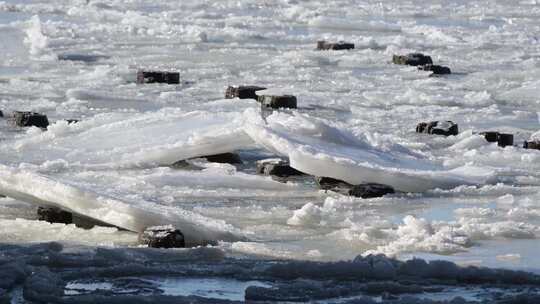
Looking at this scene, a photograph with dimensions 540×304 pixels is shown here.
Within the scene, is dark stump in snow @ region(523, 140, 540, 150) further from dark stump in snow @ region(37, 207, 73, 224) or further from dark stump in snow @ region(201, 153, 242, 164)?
dark stump in snow @ region(37, 207, 73, 224)

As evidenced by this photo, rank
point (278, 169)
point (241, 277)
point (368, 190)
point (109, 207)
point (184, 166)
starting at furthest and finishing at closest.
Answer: point (184, 166)
point (278, 169)
point (368, 190)
point (109, 207)
point (241, 277)

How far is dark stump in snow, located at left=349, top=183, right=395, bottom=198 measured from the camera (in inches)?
360

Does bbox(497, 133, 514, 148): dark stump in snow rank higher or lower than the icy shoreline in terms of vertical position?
higher

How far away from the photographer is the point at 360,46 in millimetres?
21625

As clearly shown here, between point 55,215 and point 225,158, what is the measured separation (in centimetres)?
268

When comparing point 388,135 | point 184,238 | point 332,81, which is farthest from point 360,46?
point 184,238

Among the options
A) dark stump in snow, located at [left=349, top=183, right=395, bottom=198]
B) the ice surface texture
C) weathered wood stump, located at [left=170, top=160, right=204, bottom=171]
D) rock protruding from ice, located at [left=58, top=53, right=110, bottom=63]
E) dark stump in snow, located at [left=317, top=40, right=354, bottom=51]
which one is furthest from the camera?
dark stump in snow, located at [left=317, top=40, right=354, bottom=51]

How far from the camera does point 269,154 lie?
11039 millimetres

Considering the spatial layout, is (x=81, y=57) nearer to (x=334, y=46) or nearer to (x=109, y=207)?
(x=334, y=46)

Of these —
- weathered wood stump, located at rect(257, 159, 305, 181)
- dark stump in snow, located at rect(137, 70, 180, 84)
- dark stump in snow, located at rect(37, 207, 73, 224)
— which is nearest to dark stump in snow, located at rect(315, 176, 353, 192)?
weathered wood stump, located at rect(257, 159, 305, 181)

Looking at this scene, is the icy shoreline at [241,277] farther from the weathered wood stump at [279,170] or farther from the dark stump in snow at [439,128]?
the dark stump in snow at [439,128]

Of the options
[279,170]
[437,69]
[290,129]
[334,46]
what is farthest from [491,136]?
[334,46]

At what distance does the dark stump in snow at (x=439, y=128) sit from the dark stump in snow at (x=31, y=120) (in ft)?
11.9

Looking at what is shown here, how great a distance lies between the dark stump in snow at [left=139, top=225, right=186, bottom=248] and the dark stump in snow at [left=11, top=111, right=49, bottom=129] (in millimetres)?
4927
